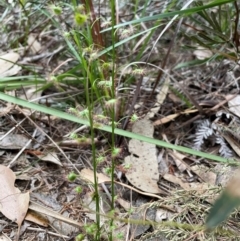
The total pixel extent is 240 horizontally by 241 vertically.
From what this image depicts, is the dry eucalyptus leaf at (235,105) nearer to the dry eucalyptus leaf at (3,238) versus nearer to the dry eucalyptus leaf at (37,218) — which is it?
the dry eucalyptus leaf at (37,218)

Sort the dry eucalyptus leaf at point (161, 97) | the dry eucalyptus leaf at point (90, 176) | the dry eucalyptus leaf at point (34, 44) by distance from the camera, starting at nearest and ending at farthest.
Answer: the dry eucalyptus leaf at point (90, 176), the dry eucalyptus leaf at point (161, 97), the dry eucalyptus leaf at point (34, 44)

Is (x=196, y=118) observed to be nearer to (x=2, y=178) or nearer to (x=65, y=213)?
(x=65, y=213)

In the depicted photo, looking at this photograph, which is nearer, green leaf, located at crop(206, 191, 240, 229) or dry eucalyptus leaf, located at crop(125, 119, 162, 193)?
green leaf, located at crop(206, 191, 240, 229)

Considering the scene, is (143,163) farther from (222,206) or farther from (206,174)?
(222,206)

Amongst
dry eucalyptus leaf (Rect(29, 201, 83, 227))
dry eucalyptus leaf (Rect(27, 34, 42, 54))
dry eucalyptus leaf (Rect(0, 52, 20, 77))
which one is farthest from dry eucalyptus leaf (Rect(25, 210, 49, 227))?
dry eucalyptus leaf (Rect(27, 34, 42, 54))

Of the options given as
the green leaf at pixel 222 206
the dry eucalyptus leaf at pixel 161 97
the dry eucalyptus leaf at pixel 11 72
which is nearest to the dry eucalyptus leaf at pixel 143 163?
the dry eucalyptus leaf at pixel 161 97

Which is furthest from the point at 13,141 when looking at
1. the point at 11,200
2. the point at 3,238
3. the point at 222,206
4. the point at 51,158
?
the point at 222,206

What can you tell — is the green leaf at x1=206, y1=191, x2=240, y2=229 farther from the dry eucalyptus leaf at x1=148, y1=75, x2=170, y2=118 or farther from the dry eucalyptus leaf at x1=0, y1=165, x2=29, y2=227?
the dry eucalyptus leaf at x1=148, y1=75, x2=170, y2=118

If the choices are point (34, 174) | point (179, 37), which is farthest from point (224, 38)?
point (34, 174)
